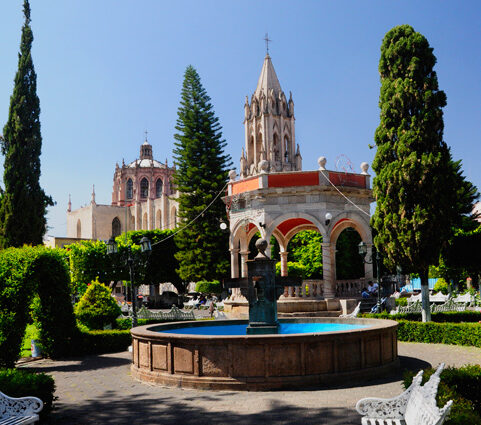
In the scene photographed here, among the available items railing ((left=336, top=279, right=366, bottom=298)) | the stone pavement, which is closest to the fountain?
the stone pavement

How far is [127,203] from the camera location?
279ft

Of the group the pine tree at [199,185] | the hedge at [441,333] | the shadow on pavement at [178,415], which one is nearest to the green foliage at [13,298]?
the shadow on pavement at [178,415]

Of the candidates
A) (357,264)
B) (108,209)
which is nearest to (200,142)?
(357,264)

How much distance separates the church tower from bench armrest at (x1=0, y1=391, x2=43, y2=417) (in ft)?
161

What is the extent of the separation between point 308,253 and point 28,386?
105 feet

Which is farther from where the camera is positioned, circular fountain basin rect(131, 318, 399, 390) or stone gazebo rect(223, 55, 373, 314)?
stone gazebo rect(223, 55, 373, 314)

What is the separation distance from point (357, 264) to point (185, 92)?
19.3 m

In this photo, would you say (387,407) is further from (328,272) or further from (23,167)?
(23,167)

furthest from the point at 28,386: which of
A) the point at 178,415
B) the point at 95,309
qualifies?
the point at 95,309

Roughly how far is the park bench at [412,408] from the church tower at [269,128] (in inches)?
1949

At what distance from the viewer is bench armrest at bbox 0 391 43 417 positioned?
18.7 ft

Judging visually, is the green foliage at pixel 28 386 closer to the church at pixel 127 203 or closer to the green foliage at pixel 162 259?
the green foliage at pixel 162 259

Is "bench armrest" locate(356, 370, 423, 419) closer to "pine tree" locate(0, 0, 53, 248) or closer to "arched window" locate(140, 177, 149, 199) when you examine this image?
"pine tree" locate(0, 0, 53, 248)

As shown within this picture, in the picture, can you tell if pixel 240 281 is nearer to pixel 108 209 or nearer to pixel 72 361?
pixel 72 361
